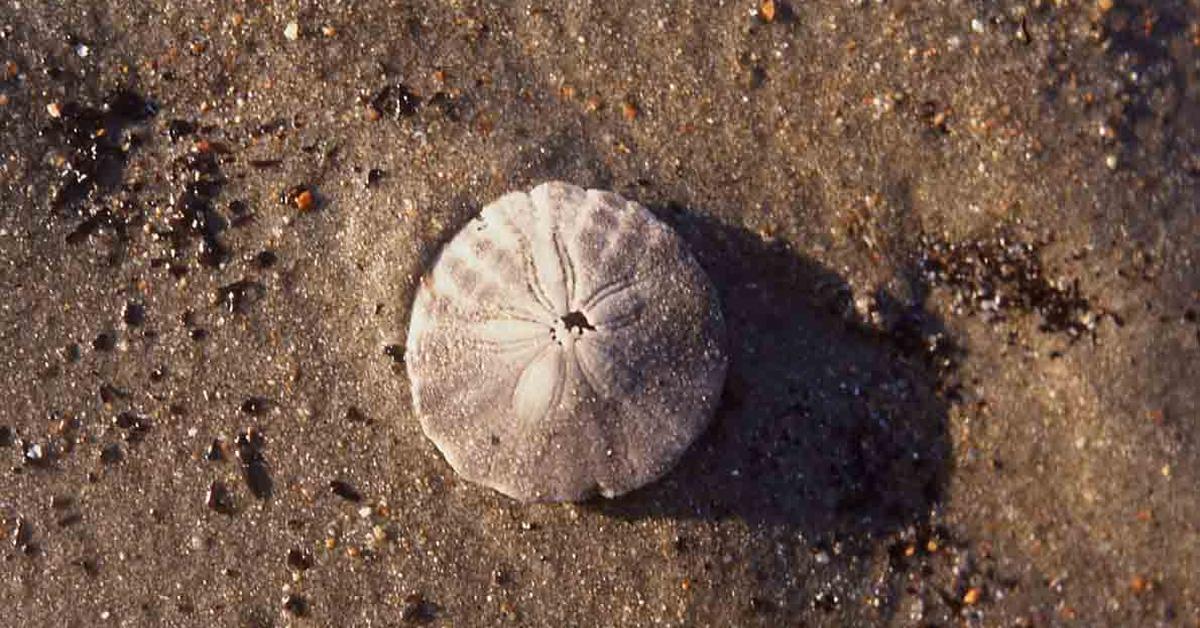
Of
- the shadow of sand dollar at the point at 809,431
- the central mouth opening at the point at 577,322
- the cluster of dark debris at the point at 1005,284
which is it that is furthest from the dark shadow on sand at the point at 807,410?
the central mouth opening at the point at 577,322

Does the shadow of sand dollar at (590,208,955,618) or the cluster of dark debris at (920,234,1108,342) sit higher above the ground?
the cluster of dark debris at (920,234,1108,342)

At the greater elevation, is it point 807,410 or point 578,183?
point 578,183

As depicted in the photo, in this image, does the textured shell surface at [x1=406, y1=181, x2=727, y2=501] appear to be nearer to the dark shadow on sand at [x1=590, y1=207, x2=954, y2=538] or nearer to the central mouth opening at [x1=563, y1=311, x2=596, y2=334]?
the central mouth opening at [x1=563, y1=311, x2=596, y2=334]

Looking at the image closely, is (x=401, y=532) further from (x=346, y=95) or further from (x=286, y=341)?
(x=346, y=95)

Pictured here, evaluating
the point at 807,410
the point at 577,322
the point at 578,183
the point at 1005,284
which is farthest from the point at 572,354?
the point at 1005,284

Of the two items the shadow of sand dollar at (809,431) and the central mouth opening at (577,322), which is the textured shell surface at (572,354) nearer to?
the central mouth opening at (577,322)

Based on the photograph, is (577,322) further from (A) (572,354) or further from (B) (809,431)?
(B) (809,431)

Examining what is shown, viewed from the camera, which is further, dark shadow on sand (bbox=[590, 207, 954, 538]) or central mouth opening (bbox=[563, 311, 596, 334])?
dark shadow on sand (bbox=[590, 207, 954, 538])

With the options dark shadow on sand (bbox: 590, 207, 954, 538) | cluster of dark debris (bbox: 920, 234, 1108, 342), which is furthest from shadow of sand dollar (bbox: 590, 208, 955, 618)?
cluster of dark debris (bbox: 920, 234, 1108, 342)
